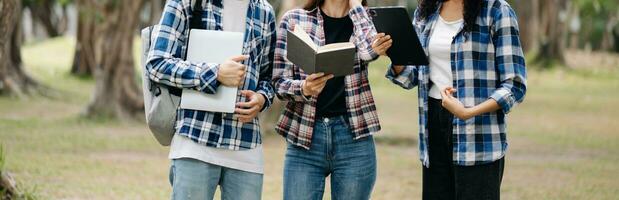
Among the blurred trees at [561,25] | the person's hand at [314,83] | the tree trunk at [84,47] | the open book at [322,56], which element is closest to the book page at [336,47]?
the open book at [322,56]

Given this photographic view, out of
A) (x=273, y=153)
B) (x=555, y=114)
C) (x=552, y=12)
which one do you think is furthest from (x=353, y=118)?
(x=552, y=12)

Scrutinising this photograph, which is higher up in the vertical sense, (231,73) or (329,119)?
(231,73)

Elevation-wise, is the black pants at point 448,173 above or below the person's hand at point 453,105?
below

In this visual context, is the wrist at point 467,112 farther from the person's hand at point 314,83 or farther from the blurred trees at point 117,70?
the blurred trees at point 117,70

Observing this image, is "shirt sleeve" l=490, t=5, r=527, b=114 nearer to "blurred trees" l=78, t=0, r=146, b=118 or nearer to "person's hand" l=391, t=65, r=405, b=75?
"person's hand" l=391, t=65, r=405, b=75

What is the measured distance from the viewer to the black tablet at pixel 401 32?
5.06 m

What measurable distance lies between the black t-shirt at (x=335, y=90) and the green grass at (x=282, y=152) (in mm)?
4813

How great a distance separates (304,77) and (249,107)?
404 mm

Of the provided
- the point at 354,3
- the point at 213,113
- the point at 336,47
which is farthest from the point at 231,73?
the point at 354,3

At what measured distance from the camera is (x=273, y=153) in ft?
44.9

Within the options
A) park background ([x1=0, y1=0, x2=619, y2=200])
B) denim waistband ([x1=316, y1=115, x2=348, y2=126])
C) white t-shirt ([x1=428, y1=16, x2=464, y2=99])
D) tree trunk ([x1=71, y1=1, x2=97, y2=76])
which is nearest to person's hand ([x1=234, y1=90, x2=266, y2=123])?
denim waistband ([x1=316, y1=115, x2=348, y2=126])

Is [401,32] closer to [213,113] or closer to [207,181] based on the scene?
[213,113]

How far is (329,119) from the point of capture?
5316 millimetres

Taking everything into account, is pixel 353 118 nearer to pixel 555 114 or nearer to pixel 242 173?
pixel 242 173
